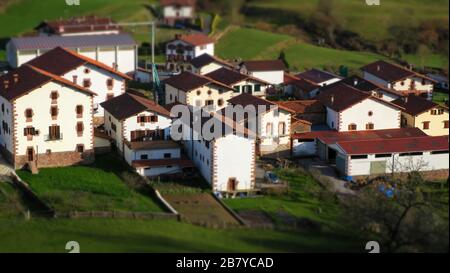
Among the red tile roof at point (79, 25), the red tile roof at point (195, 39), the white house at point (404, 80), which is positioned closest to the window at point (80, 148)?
the white house at point (404, 80)

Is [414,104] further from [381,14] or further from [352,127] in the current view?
[381,14]

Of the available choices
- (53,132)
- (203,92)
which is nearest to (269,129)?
(203,92)

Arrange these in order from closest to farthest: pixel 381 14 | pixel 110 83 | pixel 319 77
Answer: pixel 110 83 < pixel 319 77 < pixel 381 14

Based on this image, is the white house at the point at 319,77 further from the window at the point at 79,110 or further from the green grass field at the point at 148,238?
the green grass field at the point at 148,238

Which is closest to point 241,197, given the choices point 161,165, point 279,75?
point 161,165

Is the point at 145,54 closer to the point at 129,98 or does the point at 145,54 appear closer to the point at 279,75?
the point at 279,75

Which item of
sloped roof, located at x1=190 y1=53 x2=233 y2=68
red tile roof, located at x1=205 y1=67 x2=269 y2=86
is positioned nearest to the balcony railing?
red tile roof, located at x1=205 y1=67 x2=269 y2=86
